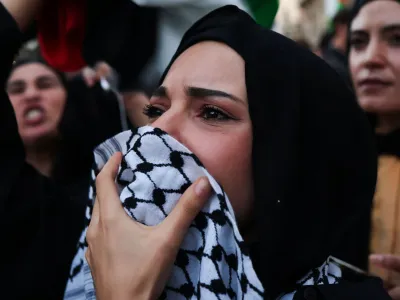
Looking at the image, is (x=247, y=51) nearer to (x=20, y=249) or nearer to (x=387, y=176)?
(x=20, y=249)

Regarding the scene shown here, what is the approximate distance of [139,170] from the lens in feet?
4.33

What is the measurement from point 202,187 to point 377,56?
1.56m

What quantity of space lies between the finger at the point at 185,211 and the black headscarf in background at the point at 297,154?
0.56 ft

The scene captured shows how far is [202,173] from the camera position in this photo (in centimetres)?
132

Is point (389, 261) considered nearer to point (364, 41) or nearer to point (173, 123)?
point (173, 123)

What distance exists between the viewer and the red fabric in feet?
5.35

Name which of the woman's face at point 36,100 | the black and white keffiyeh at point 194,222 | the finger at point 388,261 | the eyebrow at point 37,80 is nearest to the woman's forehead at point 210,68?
the black and white keffiyeh at point 194,222

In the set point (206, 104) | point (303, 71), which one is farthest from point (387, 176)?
point (206, 104)

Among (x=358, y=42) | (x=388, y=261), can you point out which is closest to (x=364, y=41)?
(x=358, y=42)

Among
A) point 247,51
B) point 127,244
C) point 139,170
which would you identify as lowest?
point 127,244

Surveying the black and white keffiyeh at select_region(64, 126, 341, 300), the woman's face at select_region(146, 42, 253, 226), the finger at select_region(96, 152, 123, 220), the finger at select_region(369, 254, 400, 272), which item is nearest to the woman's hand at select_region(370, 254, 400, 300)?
the finger at select_region(369, 254, 400, 272)

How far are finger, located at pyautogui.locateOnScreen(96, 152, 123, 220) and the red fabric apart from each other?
0.45m

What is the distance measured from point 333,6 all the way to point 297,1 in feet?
1.81

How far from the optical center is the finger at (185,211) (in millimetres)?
1234
